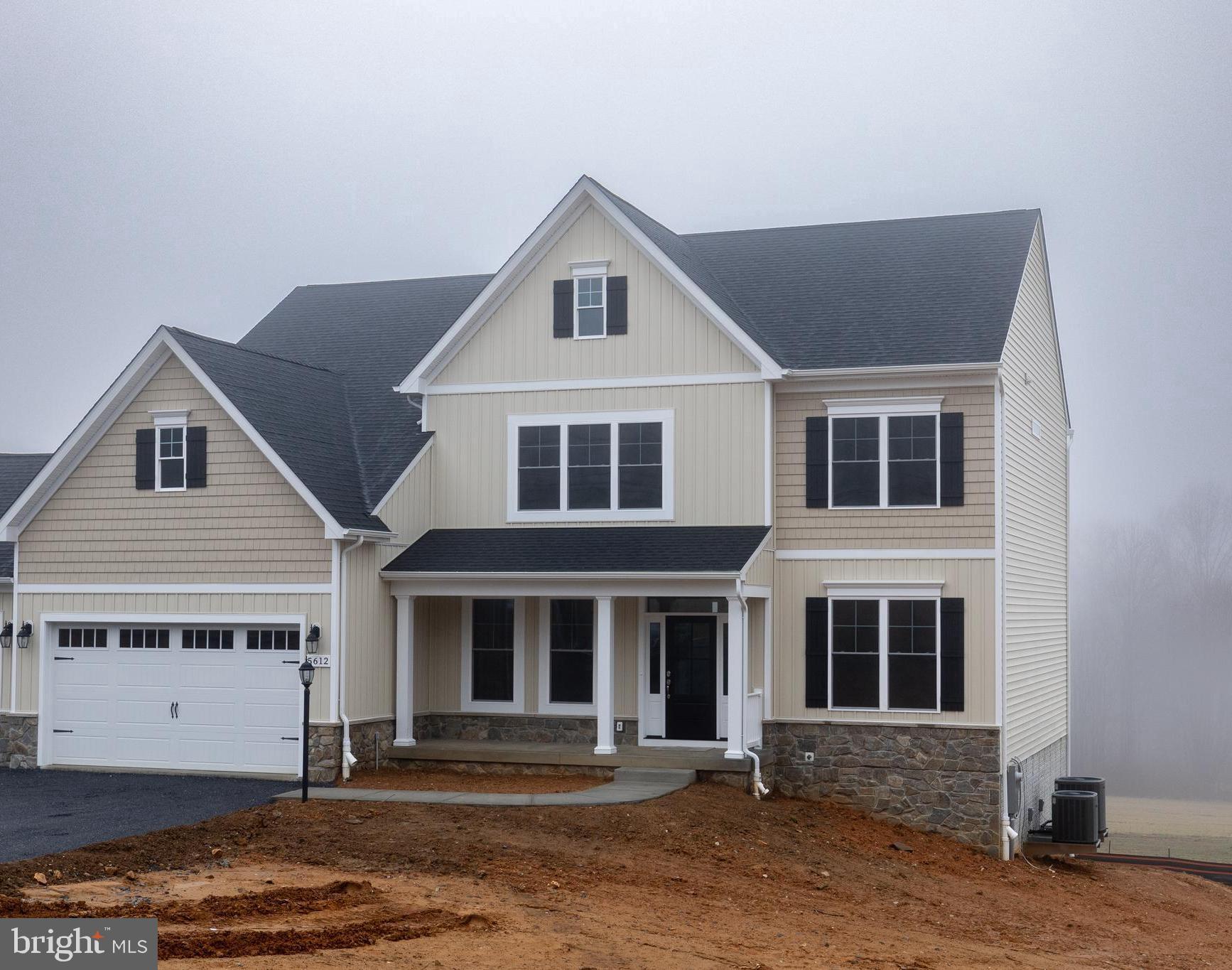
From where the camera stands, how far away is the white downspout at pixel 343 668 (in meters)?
19.0

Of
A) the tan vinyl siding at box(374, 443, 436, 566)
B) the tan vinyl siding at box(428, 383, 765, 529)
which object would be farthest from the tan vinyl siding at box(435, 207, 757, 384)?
the tan vinyl siding at box(374, 443, 436, 566)

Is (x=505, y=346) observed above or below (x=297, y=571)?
Result: above

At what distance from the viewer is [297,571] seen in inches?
762

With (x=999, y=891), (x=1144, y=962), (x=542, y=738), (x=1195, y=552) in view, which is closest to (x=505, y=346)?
(x=542, y=738)

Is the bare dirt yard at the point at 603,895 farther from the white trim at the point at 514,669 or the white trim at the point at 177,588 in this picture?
the white trim at the point at 514,669

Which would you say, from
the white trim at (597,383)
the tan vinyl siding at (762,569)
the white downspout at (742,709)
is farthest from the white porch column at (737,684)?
the white trim at (597,383)

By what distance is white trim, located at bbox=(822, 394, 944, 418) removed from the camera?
762 inches

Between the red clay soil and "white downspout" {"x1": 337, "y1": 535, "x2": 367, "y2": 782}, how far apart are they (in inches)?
14.3

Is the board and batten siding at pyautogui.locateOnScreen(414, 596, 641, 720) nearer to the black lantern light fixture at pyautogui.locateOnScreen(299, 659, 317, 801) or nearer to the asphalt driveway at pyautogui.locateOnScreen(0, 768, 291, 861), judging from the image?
the asphalt driveway at pyautogui.locateOnScreen(0, 768, 291, 861)

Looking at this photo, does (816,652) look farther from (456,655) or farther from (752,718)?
(456,655)

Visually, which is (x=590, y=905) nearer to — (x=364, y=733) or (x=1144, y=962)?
(x=1144, y=962)

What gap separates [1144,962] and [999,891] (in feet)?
11.3

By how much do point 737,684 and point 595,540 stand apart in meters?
3.13
